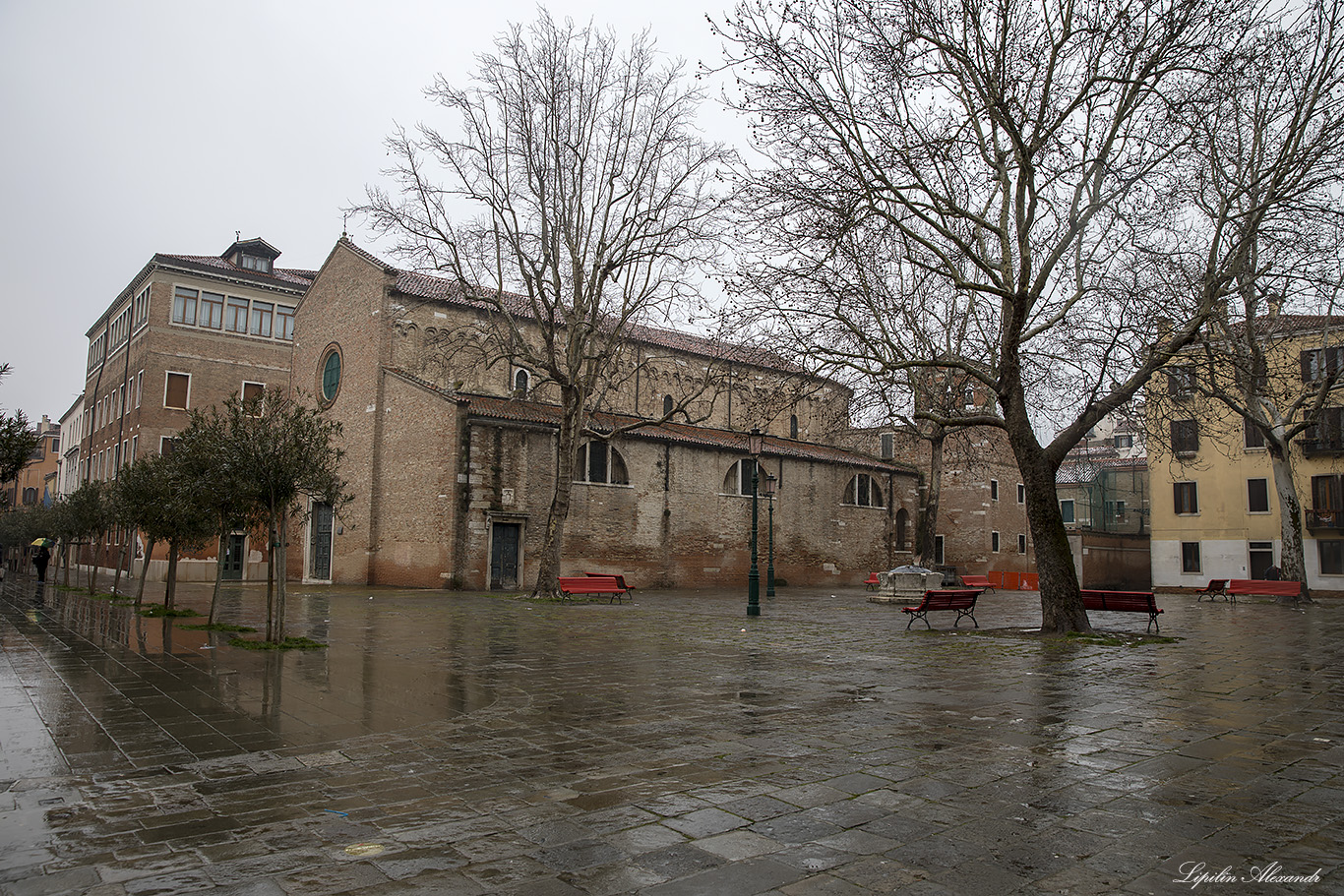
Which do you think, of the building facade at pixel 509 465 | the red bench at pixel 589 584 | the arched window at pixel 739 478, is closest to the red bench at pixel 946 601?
the red bench at pixel 589 584

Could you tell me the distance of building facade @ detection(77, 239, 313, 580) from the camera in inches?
1486

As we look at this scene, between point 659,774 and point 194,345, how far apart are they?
41.2 meters

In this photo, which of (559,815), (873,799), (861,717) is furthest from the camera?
(861,717)

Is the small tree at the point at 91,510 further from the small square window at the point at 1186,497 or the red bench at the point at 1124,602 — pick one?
the small square window at the point at 1186,497

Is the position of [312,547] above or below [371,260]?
below

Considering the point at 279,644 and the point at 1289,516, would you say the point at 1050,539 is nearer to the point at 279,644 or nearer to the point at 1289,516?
the point at 279,644

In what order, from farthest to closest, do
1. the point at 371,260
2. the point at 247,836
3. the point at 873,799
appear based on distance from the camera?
the point at 371,260 → the point at 873,799 → the point at 247,836

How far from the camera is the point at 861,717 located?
6.79 metres

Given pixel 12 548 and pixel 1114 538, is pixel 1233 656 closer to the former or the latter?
pixel 1114 538

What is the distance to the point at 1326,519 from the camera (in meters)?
33.0

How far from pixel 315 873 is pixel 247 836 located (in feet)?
2.26

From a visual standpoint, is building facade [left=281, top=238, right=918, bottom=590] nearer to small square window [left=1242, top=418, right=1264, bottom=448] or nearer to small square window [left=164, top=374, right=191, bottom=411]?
small square window [left=164, top=374, right=191, bottom=411]

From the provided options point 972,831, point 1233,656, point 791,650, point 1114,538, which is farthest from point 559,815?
point 1114,538

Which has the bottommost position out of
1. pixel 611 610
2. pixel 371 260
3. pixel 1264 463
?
pixel 611 610
